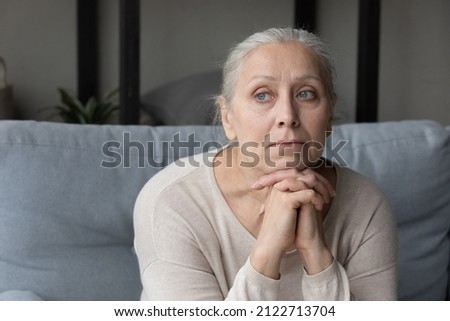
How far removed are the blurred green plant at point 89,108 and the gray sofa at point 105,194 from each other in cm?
123

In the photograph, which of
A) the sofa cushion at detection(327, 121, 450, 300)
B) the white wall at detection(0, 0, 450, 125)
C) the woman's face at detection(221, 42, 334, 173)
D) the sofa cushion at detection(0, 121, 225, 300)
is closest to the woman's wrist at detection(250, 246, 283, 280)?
the woman's face at detection(221, 42, 334, 173)

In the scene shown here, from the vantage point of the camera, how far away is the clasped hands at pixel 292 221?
63.4 inches

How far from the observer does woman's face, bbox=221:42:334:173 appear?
162 cm

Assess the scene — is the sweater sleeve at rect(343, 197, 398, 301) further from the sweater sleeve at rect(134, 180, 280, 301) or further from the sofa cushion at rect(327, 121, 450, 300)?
the sofa cushion at rect(327, 121, 450, 300)

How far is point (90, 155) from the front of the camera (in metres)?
2.01

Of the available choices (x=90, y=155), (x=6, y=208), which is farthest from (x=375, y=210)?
(x=6, y=208)

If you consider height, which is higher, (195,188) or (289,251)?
(195,188)

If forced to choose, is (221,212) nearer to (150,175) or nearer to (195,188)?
(195,188)

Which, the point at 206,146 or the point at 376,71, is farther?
the point at 376,71

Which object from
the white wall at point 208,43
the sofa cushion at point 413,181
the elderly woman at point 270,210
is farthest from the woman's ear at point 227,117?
the white wall at point 208,43

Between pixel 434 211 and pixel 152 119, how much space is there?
4.44 feet

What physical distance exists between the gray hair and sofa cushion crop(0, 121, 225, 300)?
426 mm
